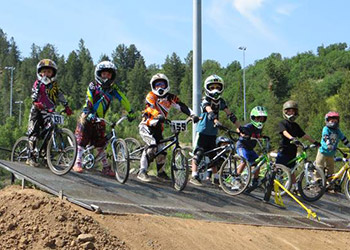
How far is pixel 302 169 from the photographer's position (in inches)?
390

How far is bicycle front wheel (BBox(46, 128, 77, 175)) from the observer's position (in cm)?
837

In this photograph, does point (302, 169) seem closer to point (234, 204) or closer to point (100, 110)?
point (234, 204)

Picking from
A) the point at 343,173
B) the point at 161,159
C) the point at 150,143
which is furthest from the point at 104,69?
the point at 343,173

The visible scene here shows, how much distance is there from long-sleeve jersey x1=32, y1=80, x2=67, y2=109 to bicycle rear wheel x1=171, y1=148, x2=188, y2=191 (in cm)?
232

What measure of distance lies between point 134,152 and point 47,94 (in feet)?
6.54

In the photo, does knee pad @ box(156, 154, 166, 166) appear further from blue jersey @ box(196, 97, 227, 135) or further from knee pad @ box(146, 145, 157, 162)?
blue jersey @ box(196, 97, 227, 135)

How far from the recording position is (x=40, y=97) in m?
9.08

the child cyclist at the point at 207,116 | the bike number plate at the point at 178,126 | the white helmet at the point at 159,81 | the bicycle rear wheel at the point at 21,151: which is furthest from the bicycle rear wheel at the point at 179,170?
the bicycle rear wheel at the point at 21,151

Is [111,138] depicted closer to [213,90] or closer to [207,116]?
[207,116]

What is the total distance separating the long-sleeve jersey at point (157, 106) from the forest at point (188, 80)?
54703mm

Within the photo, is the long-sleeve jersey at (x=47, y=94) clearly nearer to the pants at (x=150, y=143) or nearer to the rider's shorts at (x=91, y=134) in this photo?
the rider's shorts at (x=91, y=134)

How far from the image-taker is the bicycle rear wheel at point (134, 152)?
32.2 ft

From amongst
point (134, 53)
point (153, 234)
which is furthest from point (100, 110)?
point (134, 53)

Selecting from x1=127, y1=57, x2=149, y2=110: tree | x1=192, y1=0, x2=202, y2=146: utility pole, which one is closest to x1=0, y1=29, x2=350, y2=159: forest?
x1=127, y1=57, x2=149, y2=110: tree
